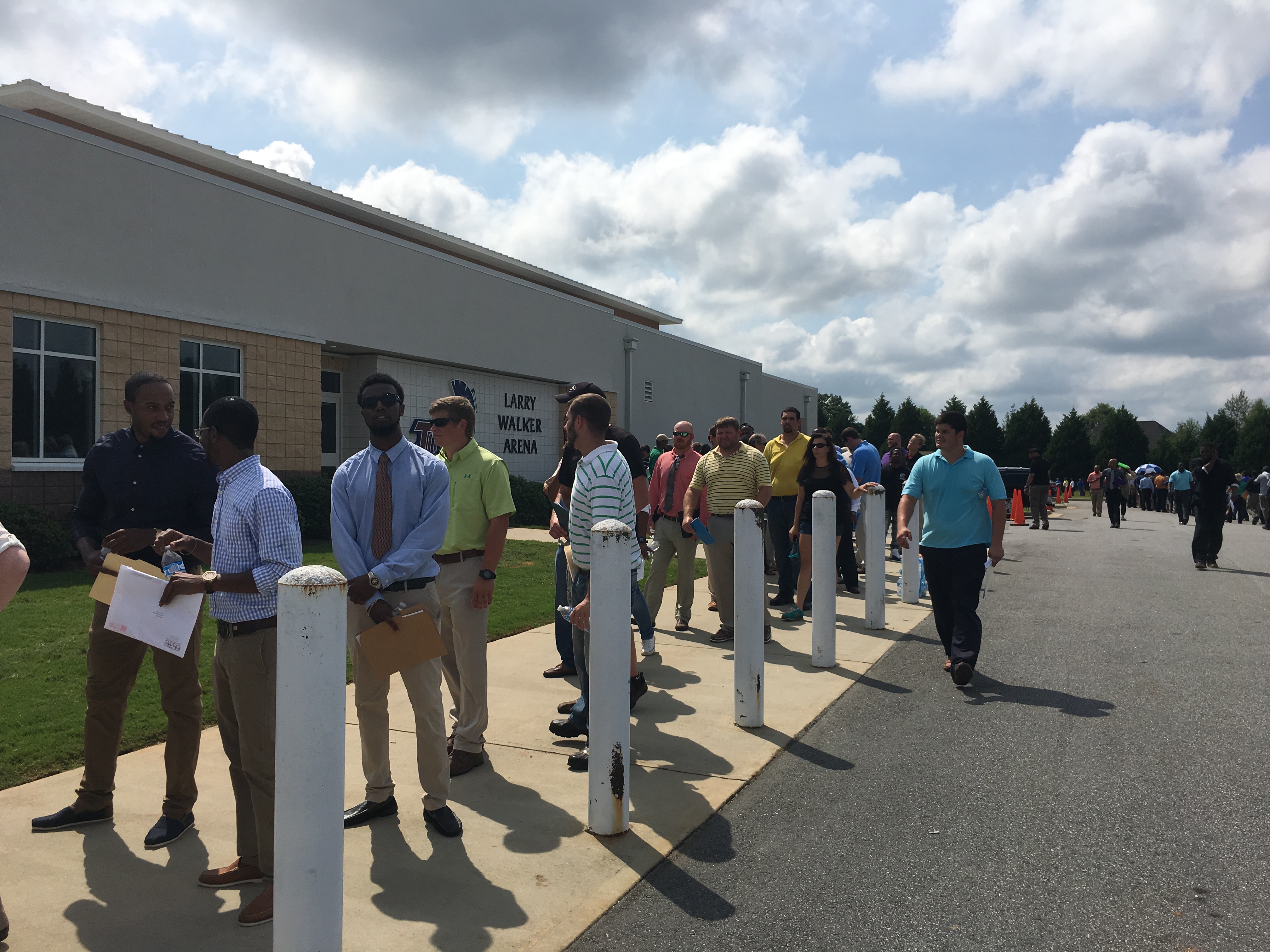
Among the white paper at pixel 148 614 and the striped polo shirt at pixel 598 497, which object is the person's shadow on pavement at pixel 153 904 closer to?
the white paper at pixel 148 614

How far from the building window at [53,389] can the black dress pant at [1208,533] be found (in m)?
17.2

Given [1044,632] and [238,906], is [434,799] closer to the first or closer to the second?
[238,906]

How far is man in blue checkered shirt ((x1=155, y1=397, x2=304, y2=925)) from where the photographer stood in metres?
3.55

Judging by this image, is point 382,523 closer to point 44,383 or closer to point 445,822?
point 445,822

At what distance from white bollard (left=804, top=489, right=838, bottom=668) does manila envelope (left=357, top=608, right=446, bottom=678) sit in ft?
13.2

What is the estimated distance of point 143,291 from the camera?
49.6ft

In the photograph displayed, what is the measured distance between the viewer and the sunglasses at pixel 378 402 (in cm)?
424

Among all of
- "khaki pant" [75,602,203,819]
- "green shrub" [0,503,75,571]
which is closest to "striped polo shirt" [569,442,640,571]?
"khaki pant" [75,602,203,819]

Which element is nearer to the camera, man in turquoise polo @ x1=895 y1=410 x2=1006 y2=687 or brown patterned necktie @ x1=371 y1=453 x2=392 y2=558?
brown patterned necktie @ x1=371 y1=453 x2=392 y2=558

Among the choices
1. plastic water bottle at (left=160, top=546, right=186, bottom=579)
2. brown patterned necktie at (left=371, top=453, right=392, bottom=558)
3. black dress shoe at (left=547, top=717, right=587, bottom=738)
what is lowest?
black dress shoe at (left=547, top=717, right=587, bottom=738)

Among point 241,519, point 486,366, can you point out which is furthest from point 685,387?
point 241,519

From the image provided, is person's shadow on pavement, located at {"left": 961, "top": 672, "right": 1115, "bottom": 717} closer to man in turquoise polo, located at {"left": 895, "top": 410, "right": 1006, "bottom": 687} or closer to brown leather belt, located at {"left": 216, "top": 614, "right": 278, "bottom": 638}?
man in turquoise polo, located at {"left": 895, "top": 410, "right": 1006, "bottom": 687}

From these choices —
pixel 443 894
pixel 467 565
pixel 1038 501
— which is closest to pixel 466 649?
pixel 467 565

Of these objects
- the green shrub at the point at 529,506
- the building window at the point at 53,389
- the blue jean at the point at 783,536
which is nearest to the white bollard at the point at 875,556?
the blue jean at the point at 783,536
